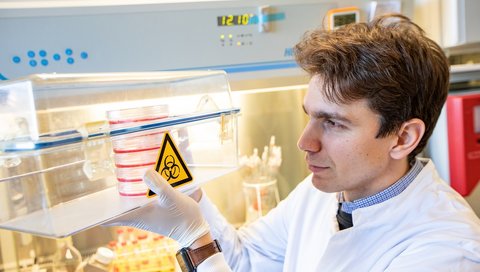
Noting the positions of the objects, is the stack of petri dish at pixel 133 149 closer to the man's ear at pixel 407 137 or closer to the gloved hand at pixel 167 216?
the gloved hand at pixel 167 216

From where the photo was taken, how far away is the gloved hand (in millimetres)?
864

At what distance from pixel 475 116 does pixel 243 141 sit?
2.87 ft

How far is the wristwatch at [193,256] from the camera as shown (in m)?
1.01

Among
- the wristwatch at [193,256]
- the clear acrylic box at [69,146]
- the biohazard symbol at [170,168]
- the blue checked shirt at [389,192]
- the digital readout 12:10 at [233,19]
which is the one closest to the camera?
the clear acrylic box at [69,146]

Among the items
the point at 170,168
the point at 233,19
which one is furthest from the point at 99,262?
the point at 233,19

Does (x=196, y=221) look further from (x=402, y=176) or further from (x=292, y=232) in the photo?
(x=402, y=176)

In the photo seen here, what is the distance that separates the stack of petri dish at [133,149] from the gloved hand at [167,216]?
0.17 feet

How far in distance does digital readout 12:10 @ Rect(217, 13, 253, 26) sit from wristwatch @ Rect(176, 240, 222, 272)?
0.65 metres

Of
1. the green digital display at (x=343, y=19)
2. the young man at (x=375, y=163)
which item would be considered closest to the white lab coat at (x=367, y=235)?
the young man at (x=375, y=163)

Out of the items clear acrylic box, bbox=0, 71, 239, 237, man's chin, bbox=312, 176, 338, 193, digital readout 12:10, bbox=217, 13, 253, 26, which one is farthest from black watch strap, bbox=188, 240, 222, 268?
digital readout 12:10, bbox=217, 13, 253, 26

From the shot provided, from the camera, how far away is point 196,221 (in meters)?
1.01

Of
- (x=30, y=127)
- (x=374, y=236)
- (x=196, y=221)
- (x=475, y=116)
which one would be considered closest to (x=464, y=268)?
(x=374, y=236)

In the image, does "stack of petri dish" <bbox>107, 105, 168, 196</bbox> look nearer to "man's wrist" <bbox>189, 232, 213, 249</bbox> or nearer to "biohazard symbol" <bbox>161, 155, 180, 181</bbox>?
"biohazard symbol" <bbox>161, 155, 180, 181</bbox>

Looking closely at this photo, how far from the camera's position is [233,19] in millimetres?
1255
